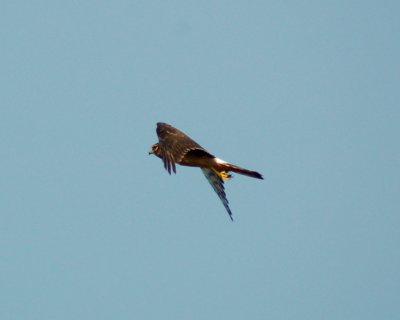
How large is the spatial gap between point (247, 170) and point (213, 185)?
2288 millimetres

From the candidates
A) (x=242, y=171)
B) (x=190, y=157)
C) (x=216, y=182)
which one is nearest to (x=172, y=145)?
(x=190, y=157)

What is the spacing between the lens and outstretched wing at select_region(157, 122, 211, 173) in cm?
2743

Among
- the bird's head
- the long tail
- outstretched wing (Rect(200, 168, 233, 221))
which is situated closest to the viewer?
the long tail

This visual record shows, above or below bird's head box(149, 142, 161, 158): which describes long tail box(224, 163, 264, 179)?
below

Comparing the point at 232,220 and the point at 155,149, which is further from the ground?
the point at 155,149

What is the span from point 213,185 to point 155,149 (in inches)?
63.1

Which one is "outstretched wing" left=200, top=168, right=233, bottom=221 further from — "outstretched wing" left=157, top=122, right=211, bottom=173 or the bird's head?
"outstretched wing" left=157, top=122, right=211, bottom=173

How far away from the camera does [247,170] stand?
28.2 metres

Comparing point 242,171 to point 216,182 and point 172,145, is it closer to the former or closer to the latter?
point 172,145

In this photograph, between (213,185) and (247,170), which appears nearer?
(247,170)

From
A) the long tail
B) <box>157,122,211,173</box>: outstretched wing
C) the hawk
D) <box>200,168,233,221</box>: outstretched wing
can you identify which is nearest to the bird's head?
the hawk

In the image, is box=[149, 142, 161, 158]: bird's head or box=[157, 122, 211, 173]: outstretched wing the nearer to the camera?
box=[157, 122, 211, 173]: outstretched wing

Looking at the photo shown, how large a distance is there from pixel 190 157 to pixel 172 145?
0.91 metres

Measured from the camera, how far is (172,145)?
28016 mm
